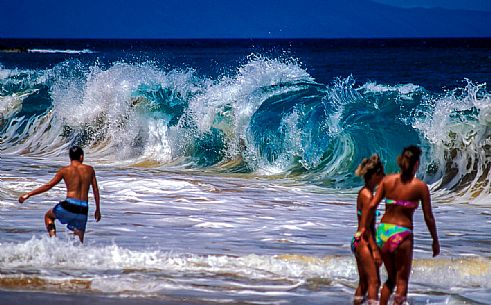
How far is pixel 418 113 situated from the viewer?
57.9 feet

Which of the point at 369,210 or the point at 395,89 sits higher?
the point at 395,89

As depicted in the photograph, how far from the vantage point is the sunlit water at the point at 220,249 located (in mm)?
7625

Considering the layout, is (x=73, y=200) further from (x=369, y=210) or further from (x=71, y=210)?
(x=369, y=210)

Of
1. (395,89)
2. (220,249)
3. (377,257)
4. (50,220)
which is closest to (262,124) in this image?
(395,89)

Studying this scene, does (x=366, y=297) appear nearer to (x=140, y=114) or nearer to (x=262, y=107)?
(x=262, y=107)

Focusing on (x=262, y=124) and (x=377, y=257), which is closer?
(x=377, y=257)

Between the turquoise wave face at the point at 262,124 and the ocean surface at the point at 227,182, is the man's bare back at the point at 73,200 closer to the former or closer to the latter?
the ocean surface at the point at 227,182

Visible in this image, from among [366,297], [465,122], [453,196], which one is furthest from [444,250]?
[465,122]

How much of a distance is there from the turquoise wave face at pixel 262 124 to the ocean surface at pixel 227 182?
41mm

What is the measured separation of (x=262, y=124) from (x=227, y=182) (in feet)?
14.6

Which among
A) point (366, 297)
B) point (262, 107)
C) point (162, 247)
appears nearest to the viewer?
point (366, 297)

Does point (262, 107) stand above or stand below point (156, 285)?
above

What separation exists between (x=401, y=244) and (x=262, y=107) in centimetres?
1401

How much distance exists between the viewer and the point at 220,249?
9.28 meters
